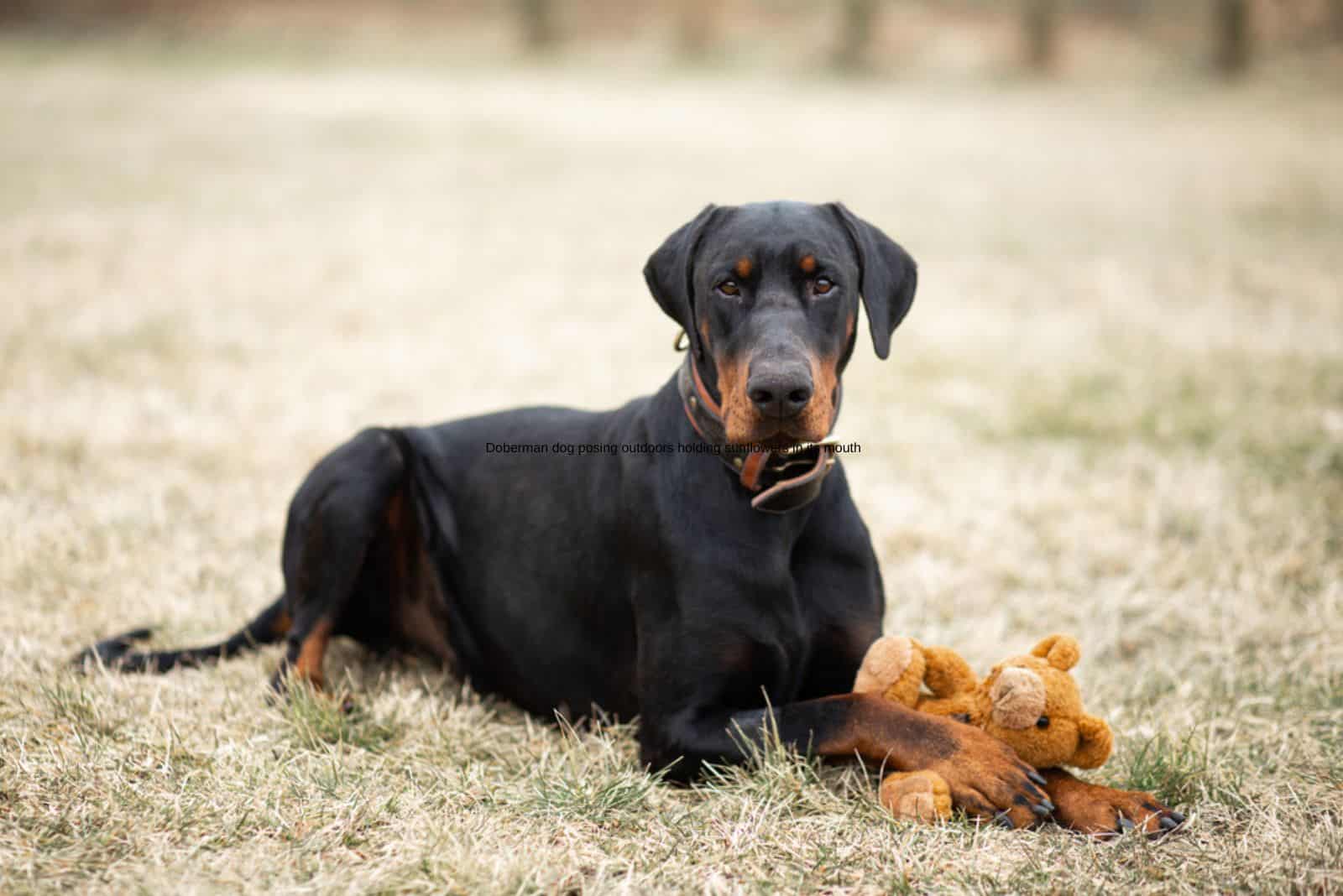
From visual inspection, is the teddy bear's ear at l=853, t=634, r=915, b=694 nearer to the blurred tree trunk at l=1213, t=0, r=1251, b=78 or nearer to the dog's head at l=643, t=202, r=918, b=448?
the dog's head at l=643, t=202, r=918, b=448

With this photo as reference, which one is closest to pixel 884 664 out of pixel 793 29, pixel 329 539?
pixel 329 539

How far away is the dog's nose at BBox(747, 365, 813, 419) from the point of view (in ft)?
8.43

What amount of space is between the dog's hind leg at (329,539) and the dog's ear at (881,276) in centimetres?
158

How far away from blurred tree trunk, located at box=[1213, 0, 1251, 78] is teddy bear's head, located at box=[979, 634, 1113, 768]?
27.3 metres

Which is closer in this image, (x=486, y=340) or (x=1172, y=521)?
(x=1172, y=521)

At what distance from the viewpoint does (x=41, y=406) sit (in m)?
6.05

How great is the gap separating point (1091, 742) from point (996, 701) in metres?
0.24

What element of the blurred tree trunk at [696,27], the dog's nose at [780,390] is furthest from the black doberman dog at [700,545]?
the blurred tree trunk at [696,27]

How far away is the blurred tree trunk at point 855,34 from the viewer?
1125 inches

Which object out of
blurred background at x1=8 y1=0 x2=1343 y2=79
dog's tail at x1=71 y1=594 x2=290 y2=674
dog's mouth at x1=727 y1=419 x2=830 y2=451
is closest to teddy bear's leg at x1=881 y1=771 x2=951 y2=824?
dog's mouth at x1=727 y1=419 x2=830 y2=451

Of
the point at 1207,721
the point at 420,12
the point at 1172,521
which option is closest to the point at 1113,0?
the point at 420,12

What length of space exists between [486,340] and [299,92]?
1435cm

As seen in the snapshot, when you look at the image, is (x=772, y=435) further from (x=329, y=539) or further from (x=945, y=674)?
(x=329, y=539)

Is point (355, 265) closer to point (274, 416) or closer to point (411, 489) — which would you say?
point (274, 416)
